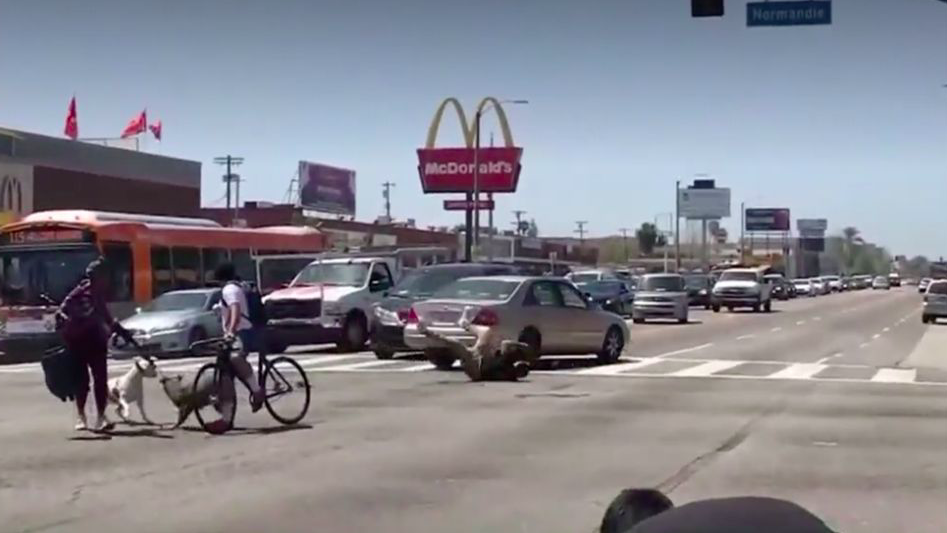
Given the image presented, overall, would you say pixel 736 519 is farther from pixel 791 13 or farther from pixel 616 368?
pixel 616 368

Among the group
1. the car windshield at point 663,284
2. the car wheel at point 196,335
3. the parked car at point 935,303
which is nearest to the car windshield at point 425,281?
the car wheel at point 196,335

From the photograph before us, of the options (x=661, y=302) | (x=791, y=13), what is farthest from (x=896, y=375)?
(x=661, y=302)

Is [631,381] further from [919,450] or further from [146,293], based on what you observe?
[146,293]

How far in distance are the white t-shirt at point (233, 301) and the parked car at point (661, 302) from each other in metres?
35.7

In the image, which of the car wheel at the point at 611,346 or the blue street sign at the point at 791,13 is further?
the car wheel at the point at 611,346

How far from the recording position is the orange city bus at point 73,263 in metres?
30.1

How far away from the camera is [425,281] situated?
2816 cm

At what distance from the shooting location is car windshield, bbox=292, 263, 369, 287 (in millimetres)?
30781

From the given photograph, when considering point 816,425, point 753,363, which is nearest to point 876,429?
point 816,425

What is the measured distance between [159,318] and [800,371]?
40.1 ft

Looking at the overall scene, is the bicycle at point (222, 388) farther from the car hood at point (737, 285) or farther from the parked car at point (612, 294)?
the car hood at point (737, 285)

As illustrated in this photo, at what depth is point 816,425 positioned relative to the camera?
16.4m

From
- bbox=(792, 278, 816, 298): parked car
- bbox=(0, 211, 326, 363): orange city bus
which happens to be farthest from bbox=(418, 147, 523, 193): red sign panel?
bbox=(0, 211, 326, 363): orange city bus

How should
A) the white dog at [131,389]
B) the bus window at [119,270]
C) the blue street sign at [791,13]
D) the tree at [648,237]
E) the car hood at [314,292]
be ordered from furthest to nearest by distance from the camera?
the tree at [648,237] → the bus window at [119,270] → the car hood at [314,292] → the blue street sign at [791,13] → the white dog at [131,389]
